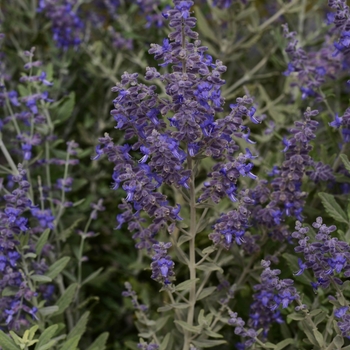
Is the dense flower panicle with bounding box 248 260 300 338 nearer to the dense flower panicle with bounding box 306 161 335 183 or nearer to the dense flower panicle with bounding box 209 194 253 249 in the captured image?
the dense flower panicle with bounding box 209 194 253 249

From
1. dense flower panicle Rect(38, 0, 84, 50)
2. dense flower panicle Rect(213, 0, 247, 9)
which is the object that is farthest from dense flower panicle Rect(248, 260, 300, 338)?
dense flower panicle Rect(38, 0, 84, 50)

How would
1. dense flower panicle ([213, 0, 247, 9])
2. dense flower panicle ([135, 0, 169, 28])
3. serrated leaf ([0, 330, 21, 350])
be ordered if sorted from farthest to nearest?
dense flower panicle ([135, 0, 169, 28]) < dense flower panicle ([213, 0, 247, 9]) < serrated leaf ([0, 330, 21, 350])

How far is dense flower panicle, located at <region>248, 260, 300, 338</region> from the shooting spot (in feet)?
4.07

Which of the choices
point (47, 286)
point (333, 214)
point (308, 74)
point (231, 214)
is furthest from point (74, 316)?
point (308, 74)

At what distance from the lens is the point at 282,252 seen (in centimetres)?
158

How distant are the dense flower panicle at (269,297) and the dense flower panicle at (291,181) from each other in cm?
14

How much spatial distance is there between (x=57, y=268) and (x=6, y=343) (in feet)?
0.88

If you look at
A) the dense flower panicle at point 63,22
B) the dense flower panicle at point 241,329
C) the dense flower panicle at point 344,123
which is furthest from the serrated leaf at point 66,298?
the dense flower panicle at point 63,22

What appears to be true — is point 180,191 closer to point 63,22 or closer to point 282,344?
point 282,344

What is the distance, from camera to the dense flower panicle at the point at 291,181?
1.35 metres

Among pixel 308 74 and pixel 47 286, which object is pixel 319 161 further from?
pixel 47 286

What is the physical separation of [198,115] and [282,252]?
573 mm

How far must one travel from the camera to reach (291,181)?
4.61 feet

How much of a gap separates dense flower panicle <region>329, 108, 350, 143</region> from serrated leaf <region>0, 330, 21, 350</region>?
89 cm
